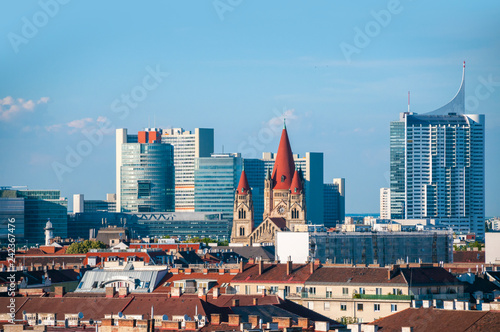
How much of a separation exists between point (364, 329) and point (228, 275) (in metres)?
44.8

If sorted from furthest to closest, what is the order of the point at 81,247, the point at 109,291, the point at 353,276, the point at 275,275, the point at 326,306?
the point at 81,247 → the point at 275,275 → the point at 353,276 → the point at 326,306 → the point at 109,291

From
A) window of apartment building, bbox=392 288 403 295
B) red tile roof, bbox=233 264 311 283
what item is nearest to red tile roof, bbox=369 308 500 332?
window of apartment building, bbox=392 288 403 295

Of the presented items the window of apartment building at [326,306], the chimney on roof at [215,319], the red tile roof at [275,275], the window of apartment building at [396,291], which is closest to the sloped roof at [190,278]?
the red tile roof at [275,275]

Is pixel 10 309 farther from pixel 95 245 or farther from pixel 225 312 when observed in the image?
pixel 95 245

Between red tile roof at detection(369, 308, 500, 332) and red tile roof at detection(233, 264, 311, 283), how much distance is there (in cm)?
3225

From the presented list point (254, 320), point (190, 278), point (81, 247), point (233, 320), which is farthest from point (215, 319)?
point (81, 247)

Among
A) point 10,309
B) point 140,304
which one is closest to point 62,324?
point 10,309

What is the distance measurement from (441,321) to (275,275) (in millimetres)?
39875

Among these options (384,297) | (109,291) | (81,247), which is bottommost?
(81,247)

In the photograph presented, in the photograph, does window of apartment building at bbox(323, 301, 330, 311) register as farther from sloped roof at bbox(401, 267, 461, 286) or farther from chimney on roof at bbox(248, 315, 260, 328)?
chimney on roof at bbox(248, 315, 260, 328)

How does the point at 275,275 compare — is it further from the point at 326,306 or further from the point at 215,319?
the point at 215,319

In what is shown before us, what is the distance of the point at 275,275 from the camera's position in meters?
95.1

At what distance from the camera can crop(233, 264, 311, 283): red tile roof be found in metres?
92.8

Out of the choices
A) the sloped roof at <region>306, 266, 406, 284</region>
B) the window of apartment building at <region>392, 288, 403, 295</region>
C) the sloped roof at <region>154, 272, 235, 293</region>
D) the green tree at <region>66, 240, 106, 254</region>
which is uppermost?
the sloped roof at <region>306, 266, 406, 284</region>
